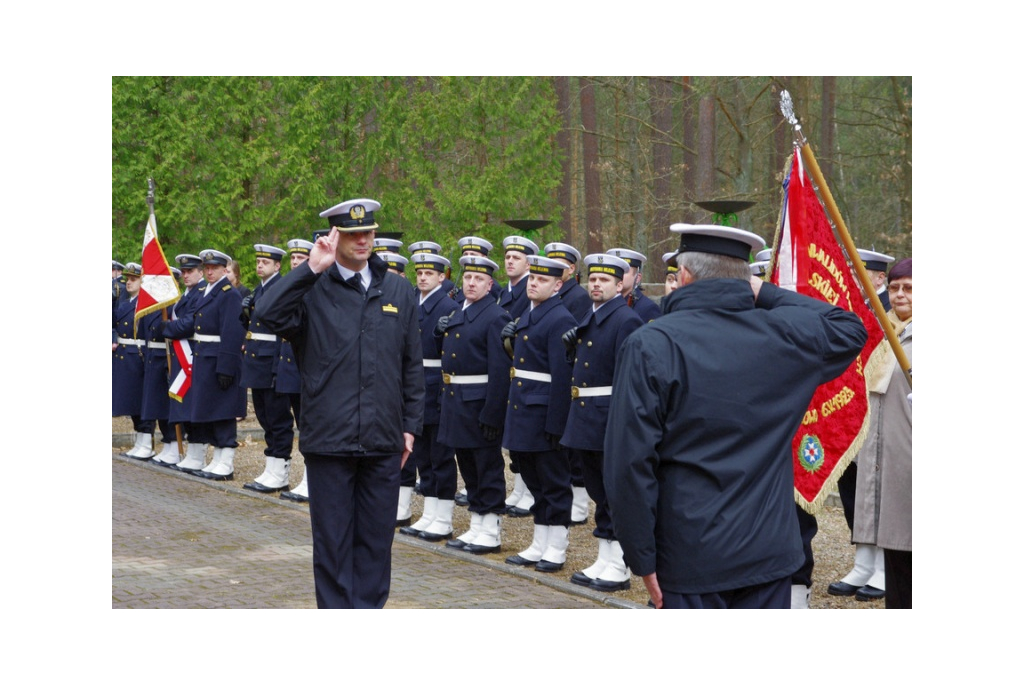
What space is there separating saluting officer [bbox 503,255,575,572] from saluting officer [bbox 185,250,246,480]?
4.87 metres

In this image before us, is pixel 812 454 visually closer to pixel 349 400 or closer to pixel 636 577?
pixel 349 400

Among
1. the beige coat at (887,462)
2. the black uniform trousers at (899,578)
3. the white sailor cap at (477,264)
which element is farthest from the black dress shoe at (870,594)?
the white sailor cap at (477,264)

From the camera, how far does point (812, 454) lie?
6.09 metres

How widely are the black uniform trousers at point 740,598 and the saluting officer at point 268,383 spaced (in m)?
8.31

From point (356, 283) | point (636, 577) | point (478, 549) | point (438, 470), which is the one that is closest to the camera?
point (356, 283)

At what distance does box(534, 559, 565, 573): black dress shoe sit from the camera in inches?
336

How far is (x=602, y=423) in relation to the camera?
785cm

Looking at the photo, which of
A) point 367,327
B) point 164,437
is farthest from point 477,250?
point 164,437

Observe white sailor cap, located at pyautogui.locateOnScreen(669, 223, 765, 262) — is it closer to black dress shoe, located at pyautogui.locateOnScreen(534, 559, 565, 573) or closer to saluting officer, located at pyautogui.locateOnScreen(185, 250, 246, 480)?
black dress shoe, located at pyautogui.locateOnScreen(534, 559, 565, 573)

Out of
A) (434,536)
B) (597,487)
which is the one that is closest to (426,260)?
(434,536)

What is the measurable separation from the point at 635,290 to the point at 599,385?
292cm

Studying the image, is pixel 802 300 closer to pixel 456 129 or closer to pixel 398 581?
pixel 398 581

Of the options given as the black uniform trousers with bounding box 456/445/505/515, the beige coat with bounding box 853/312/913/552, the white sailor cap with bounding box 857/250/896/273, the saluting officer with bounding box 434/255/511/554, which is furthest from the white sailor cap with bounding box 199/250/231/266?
the beige coat with bounding box 853/312/913/552

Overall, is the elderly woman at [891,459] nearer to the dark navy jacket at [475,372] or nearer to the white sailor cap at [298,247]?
the dark navy jacket at [475,372]
